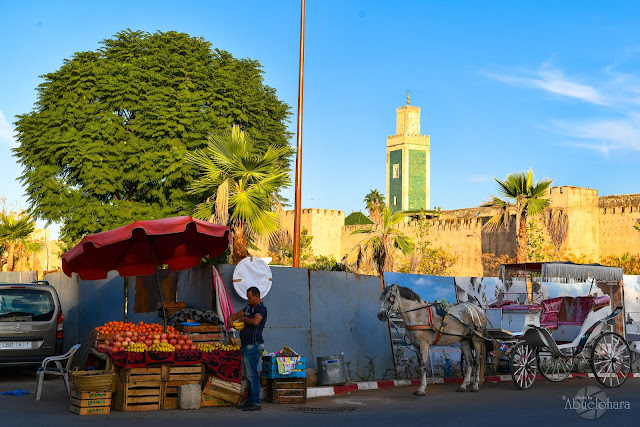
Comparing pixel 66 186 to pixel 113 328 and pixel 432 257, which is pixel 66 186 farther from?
pixel 432 257

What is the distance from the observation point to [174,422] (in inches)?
404

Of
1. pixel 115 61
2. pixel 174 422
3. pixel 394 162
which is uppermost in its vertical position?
pixel 394 162

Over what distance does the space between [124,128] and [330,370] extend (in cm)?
2284

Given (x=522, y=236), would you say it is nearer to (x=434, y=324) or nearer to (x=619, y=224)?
(x=619, y=224)

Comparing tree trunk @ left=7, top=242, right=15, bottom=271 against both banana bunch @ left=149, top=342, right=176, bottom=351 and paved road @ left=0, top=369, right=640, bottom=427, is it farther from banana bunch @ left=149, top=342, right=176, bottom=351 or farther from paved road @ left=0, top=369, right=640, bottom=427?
banana bunch @ left=149, top=342, right=176, bottom=351

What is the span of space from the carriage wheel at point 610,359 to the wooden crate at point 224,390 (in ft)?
23.0

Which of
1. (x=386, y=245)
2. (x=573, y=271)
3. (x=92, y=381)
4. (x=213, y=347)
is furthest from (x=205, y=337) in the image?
(x=386, y=245)

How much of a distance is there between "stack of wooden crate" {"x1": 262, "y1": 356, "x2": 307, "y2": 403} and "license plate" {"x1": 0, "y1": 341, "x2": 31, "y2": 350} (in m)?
4.88

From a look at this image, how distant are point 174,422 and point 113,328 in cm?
275

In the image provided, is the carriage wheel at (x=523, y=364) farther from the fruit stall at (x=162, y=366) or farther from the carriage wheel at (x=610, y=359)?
the fruit stall at (x=162, y=366)

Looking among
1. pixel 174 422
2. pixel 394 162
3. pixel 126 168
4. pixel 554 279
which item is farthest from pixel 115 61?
pixel 394 162

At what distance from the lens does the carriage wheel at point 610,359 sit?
15.4 m

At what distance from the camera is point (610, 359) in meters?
15.4

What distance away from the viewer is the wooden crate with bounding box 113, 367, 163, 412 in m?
11.4
